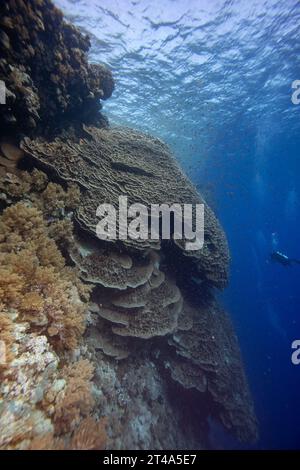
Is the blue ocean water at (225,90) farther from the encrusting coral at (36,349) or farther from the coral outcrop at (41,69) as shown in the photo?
the encrusting coral at (36,349)

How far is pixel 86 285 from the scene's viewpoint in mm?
4652

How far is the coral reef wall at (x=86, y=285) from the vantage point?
3125mm

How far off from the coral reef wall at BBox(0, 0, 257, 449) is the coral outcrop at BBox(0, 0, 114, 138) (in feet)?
0.08

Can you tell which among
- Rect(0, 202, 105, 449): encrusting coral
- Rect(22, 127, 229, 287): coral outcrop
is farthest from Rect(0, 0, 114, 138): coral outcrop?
Rect(0, 202, 105, 449): encrusting coral

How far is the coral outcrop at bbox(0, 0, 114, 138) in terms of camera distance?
15.3ft

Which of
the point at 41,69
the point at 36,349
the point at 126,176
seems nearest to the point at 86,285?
the point at 36,349

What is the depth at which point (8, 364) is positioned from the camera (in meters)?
2.77

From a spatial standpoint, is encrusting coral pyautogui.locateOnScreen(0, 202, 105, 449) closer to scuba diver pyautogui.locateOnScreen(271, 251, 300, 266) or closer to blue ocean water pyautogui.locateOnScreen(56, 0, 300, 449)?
scuba diver pyautogui.locateOnScreen(271, 251, 300, 266)

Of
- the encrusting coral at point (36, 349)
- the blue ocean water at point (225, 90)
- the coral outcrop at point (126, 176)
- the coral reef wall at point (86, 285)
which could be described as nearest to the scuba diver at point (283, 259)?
the coral outcrop at point (126, 176)

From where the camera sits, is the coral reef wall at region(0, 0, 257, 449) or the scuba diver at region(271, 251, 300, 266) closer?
the coral reef wall at region(0, 0, 257, 449)

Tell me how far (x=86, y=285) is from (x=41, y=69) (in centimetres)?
451

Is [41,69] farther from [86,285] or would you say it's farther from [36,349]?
[36,349]
